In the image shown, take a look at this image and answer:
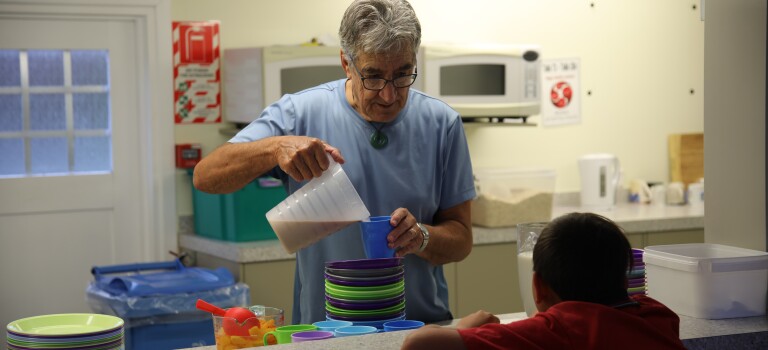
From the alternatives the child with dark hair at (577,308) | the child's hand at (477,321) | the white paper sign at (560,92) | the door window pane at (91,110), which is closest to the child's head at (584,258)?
the child with dark hair at (577,308)

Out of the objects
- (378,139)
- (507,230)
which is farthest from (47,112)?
(378,139)

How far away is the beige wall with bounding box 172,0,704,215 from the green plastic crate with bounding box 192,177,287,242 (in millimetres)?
766

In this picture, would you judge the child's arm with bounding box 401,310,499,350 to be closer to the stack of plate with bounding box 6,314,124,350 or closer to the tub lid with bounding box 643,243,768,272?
the stack of plate with bounding box 6,314,124,350

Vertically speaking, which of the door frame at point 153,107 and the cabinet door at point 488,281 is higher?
the door frame at point 153,107

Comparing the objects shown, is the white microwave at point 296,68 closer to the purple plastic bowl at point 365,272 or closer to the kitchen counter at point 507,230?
the kitchen counter at point 507,230

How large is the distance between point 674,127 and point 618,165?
617 millimetres

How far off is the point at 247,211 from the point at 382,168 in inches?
69.6

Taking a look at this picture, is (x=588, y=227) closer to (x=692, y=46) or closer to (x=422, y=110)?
(x=422, y=110)

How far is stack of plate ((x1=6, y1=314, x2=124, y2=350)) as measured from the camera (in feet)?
5.67

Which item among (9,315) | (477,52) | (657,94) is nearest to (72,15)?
(9,315)

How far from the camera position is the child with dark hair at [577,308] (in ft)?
4.65

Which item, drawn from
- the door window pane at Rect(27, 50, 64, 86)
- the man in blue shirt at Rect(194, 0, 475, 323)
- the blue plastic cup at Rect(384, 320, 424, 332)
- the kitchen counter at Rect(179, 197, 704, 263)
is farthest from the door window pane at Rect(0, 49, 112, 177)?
the blue plastic cup at Rect(384, 320, 424, 332)

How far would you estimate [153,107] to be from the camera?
4.22 meters

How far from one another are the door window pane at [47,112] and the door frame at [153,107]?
327mm
